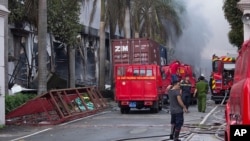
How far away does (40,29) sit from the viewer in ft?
72.6

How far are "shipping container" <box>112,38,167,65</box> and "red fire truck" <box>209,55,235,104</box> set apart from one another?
390 cm

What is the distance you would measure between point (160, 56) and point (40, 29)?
12837 millimetres

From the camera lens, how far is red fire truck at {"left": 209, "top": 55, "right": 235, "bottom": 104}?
2969 cm

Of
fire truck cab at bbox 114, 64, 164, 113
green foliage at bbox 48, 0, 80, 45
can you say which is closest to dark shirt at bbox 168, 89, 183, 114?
fire truck cab at bbox 114, 64, 164, 113

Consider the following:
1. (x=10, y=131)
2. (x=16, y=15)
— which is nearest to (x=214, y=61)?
(x=16, y=15)

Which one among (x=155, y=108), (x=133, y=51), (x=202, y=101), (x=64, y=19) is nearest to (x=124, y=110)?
(x=155, y=108)

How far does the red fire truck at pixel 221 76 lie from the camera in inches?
1169

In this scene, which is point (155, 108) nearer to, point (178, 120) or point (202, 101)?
point (202, 101)

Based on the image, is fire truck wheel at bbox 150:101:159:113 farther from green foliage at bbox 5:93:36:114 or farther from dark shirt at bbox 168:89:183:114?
dark shirt at bbox 168:89:183:114

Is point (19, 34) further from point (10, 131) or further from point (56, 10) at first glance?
point (10, 131)

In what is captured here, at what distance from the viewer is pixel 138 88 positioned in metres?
23.5

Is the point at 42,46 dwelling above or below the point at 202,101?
above

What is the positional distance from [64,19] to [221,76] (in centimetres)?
984

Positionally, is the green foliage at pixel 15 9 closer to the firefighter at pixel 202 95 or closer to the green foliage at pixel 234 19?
the firefighter at pixel 202 95
